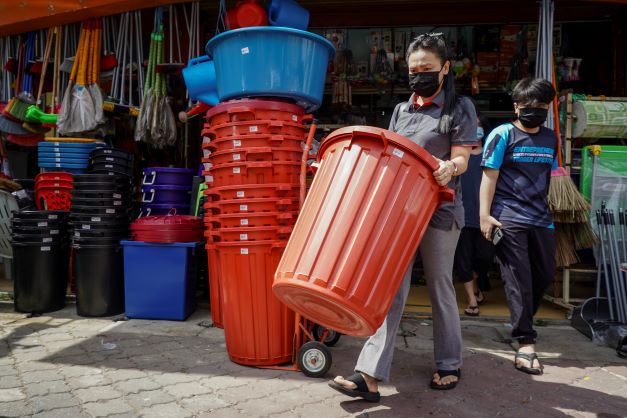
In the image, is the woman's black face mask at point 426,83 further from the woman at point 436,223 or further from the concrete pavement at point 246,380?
the concrete pavement at point 246,380

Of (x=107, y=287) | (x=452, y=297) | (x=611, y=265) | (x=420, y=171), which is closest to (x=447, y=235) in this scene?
(x=452, y=297)

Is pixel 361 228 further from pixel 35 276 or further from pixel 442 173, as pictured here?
pixel 35 276

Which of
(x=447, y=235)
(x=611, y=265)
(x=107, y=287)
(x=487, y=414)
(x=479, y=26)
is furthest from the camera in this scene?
(x=479, y=26)

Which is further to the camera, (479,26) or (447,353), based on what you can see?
(479,26)

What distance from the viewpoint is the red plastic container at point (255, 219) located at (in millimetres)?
2926

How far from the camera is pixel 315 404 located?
247 cm

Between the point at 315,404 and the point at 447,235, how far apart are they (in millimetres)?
1169

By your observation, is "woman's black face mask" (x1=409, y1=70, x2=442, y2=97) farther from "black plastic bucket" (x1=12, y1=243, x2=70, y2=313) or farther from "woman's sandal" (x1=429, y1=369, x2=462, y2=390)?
"black plastic bucket" (x1=12, y1=243, x2=70, y2=313)

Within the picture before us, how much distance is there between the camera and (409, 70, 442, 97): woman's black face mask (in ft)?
8.26

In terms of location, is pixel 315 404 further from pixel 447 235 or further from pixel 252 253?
pixel 447 235

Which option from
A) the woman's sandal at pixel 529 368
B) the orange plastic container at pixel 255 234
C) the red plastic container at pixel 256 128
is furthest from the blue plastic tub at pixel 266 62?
the woman's sandal at pixel 529 368

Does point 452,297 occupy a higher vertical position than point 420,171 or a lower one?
lower

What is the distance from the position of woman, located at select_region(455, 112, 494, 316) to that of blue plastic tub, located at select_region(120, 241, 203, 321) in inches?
96.7

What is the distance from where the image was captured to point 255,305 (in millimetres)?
2910
